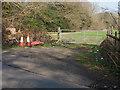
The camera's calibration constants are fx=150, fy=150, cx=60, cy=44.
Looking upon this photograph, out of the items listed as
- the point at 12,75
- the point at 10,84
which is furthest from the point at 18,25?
the point at 10,84

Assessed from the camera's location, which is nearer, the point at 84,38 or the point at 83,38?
the point at 84,38

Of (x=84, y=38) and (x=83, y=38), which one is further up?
(x=84, y=38)

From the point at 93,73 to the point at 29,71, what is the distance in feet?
7.54

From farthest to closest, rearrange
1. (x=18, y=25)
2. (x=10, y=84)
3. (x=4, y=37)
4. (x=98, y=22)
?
(x=98, y=22) → (x=18, y=25) → (x=4, y=37) → (x=10, y=84)

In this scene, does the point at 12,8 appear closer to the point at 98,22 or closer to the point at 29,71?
the point at 29,71

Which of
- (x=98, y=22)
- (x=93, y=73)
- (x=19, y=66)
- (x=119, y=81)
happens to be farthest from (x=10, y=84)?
(x=98, y=22)

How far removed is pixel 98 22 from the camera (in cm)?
3538

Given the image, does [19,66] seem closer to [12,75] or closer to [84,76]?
[12,75]

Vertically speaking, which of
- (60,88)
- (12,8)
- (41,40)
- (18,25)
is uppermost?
(12,8)

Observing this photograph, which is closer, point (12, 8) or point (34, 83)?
point (34, 83)

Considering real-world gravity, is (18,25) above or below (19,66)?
above

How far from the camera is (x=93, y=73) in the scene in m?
5.14

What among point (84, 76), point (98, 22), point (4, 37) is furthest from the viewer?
point (98, 22)

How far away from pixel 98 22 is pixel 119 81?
107ft
